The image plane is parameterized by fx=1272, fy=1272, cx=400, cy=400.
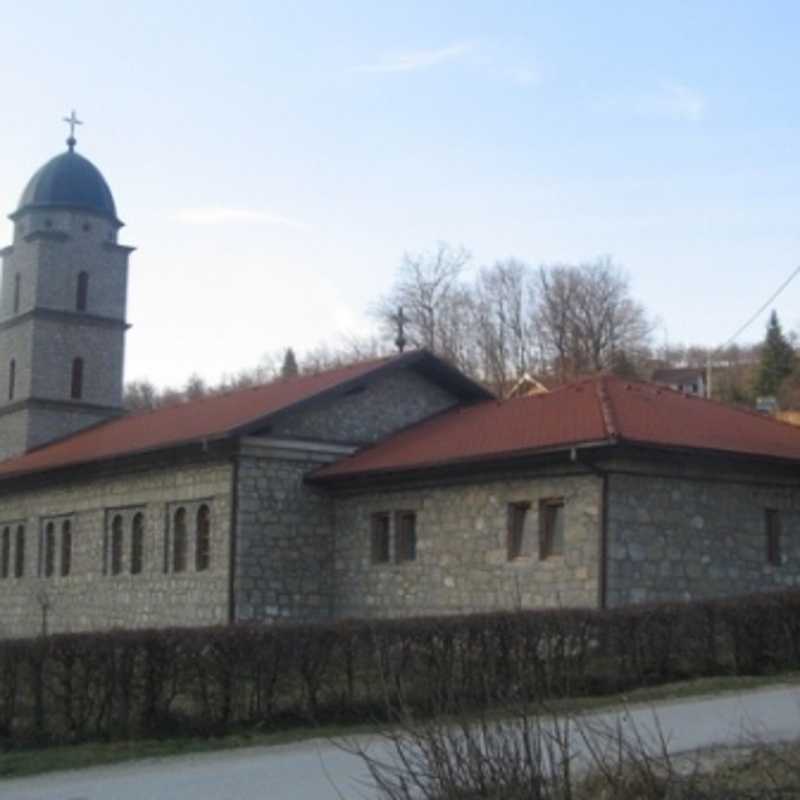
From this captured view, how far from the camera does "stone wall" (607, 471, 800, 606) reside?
19.4 meters

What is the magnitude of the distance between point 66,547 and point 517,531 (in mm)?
14121

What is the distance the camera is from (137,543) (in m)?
28.1

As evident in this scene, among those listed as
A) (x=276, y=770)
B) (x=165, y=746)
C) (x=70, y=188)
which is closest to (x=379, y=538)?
(x=165, y=746)

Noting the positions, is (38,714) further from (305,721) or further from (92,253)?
(92,253)

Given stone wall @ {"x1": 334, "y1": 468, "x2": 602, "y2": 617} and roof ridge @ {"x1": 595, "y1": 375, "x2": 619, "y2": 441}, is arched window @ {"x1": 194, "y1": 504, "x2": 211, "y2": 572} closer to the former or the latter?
stone wall @ {"x1": 334, "y1": 468, "x2": 602, "y2": 617}

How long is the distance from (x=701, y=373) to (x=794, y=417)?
28.1 m

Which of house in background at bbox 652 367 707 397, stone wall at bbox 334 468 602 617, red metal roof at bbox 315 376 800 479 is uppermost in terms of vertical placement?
house in background at bbox 652 367 707 397

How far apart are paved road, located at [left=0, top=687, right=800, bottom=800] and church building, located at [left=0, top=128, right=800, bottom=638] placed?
9.60 feet

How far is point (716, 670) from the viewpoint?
1536 centimetres

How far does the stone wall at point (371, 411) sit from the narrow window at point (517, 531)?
5.63m

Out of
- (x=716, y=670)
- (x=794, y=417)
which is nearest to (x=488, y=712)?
(x=716, y=670)

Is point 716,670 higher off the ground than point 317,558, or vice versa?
point 317,558

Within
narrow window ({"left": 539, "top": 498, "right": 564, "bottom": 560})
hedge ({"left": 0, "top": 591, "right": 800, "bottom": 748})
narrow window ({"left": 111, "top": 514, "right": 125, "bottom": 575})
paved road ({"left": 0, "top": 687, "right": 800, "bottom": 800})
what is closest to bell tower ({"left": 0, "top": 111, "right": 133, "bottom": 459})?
narrow window ({"left": 111, "top": 514, "right": 125, "bottom": 575})

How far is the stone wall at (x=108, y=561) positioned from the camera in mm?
24953
